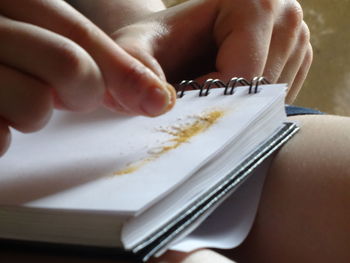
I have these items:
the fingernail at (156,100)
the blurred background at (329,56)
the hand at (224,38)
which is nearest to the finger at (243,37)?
the hand at (224,38)

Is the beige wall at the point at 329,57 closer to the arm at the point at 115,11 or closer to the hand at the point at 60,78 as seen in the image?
the arm at the point at 115,11

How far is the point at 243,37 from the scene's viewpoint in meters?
0.58

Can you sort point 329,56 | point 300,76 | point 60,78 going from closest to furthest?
point 60,78 < point 300,76 < point 329,56

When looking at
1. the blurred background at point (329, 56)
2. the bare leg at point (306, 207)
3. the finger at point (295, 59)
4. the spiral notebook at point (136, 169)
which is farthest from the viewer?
the blurred background at point (329, 56)

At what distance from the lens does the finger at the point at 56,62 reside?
0.33 meters

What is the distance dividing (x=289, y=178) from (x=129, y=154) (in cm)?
16

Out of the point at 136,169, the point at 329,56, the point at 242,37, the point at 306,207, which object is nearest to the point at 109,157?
the point at 136,169

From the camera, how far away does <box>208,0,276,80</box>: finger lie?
1.85 ft

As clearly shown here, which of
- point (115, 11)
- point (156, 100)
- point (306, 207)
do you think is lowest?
point (306, 207)

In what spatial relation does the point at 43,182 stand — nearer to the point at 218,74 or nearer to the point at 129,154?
the point at 129,154

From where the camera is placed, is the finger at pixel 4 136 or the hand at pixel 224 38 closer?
the finger at pixel 4 136

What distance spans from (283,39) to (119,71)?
0.36 meters

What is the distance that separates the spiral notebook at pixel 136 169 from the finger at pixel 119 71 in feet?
0.12

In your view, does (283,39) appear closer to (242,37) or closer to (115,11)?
(242,37)
